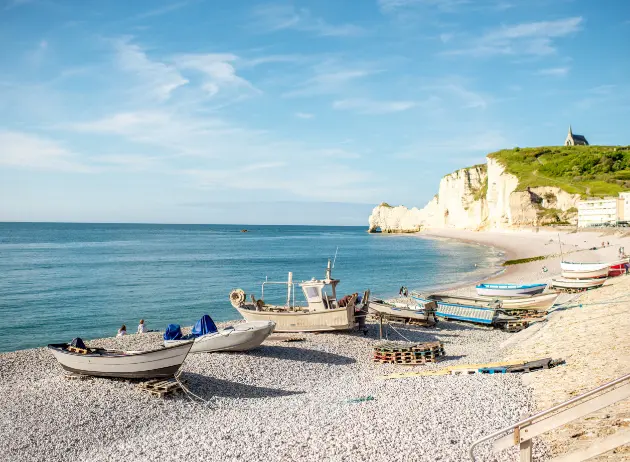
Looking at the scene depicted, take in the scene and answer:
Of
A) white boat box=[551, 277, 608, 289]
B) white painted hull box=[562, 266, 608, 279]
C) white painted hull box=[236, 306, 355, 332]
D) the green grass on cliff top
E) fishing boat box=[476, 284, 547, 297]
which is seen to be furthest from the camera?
the green grass on cliff top

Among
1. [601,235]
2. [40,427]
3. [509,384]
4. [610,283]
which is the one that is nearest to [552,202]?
[601,235]

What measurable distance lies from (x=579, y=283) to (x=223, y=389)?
2653 centimetres

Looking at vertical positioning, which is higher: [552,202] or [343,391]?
[552,202]

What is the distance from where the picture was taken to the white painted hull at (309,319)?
2392cm

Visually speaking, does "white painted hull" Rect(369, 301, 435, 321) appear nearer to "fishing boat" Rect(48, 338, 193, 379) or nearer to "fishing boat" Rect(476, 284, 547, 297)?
"fishing boat" Rect(476, 284, 547, 297)

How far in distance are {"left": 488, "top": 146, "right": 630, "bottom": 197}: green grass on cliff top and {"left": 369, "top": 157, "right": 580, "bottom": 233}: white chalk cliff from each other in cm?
223

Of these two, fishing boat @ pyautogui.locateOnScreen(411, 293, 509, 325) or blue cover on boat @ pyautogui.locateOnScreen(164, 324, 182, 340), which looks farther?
fishing boat @ pyautogui.locateOnScreen(411, 293, 509, 325)

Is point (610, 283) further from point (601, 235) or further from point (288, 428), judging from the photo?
point (601, 235)

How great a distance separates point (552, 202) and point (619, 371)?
94.7 meters

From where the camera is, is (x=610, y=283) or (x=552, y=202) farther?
(x=552, y=202)

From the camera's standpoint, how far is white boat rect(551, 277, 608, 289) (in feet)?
108

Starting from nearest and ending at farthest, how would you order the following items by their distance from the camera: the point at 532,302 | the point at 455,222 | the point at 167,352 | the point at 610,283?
the point at 167,352 < the point at 532,302 < the point at 610,283 < the point at 455,222

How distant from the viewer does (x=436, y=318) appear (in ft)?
92.8

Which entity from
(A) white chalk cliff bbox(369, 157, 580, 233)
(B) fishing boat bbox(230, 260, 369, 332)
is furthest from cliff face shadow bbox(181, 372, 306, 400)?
(A) white chalk cliff bbox(369, 157, 580, 233)
